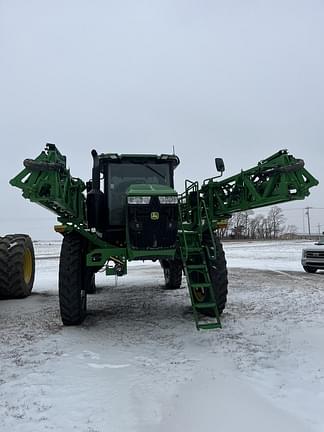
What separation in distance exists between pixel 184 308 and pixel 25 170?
401 cm

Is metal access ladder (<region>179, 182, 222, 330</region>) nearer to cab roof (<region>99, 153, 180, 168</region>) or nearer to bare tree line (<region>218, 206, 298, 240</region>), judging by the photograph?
cab roof (<region>99, 153, 180, 168</region>)

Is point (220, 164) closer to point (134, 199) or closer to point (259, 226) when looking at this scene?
point (134, 199)

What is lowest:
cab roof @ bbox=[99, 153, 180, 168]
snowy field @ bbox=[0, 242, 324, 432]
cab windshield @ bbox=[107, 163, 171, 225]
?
snowy field @ bbox=[0, 242, 324, 432]

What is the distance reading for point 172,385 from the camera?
419cm

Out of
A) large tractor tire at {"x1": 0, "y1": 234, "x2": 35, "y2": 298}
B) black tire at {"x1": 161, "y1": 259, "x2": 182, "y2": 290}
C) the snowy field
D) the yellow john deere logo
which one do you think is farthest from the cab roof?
black tire at {"x1": 161, "y1": 259, "x2": 182, "y2": 290}

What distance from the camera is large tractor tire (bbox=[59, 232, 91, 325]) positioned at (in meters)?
6.57

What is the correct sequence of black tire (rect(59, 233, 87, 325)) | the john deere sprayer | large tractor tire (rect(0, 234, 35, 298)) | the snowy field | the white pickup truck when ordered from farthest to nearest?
the white pickup truck, large tractor tire (rect(0, 234, 35, 298)), black tire (rect(59, 233, 87, 325)), the john deere sprayer, the snowy field

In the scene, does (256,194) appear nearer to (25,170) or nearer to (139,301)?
(25,170)

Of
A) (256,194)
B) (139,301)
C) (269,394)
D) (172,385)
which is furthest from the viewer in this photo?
(139,301)

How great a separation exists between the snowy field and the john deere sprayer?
0.60 meters

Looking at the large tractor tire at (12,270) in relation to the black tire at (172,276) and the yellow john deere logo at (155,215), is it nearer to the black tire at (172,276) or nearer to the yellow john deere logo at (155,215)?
the black tire at (172,276)

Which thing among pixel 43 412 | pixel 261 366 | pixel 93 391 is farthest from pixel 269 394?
pixel 43 412

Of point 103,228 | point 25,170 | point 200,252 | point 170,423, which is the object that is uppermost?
point 25,170

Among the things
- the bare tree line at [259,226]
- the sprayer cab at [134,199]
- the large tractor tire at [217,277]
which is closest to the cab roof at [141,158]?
the sprayer cab at [134,199]
